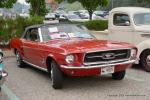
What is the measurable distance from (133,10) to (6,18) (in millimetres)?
6729

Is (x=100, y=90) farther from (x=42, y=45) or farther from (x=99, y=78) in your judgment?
(x=42, y=45)

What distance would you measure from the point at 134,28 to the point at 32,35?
295cm

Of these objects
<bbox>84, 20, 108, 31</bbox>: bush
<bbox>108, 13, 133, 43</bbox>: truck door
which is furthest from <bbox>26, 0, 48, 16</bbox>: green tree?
<bbox>108, 13, 133, 43</bbox>: truck door

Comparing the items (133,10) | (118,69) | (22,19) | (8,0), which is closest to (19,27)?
(22,19)

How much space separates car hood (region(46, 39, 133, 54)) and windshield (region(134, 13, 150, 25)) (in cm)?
242

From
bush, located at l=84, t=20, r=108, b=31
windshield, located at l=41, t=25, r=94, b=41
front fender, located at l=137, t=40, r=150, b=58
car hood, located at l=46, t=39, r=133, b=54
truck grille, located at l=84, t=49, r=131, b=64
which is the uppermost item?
windshield, located at l=41, t=25, r=94, b=41

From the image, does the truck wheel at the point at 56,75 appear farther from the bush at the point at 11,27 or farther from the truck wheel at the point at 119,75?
the bush at the point at 11,27

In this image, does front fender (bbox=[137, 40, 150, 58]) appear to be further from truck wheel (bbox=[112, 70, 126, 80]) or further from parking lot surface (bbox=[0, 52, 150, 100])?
truck wheel (bbox=[112, 70, 126, 80])

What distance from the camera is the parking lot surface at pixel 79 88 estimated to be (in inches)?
268

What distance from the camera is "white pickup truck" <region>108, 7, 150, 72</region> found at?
30.7ft

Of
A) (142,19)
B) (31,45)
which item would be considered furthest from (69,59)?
(142,19)

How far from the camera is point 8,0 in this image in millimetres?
17234

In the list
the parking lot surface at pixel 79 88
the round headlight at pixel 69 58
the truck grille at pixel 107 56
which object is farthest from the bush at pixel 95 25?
the round headlight at pixel 69 58

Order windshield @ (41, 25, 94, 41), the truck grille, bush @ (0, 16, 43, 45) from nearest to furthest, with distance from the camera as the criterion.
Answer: the truck grille
windshield @ (41, 25, 94, 41)
bush @ (0, 16, 43, 45)
